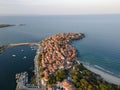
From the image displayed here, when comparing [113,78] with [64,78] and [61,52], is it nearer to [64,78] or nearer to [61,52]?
[64,78]

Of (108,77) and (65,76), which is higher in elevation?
(65,76)

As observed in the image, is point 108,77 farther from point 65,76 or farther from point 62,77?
point 62,77

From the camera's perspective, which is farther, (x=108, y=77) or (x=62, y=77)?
(x=108, y=77)

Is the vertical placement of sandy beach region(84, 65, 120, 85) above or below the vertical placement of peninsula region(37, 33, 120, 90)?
below

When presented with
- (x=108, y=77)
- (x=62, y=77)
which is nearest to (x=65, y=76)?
(x=62, y=77)

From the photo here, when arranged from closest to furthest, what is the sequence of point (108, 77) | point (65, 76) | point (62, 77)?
1. point (62, 77)
2. point (65, 76)
3. point (108, 77)

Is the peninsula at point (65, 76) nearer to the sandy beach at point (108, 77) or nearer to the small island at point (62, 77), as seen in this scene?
the small island at point (62, 77)

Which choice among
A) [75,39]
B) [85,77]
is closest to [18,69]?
[85,77]

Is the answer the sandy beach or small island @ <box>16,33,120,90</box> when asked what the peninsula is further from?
the sandy beach

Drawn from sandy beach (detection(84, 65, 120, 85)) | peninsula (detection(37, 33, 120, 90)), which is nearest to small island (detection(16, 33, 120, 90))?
peninsula (detection(37, 33, 120, 90))

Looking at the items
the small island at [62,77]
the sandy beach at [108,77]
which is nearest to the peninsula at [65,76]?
the small island at [62,77]

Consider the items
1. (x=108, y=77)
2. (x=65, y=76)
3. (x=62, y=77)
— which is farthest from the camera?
(x=108, y=77)

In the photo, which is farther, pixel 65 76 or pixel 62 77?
pixel 65 76
